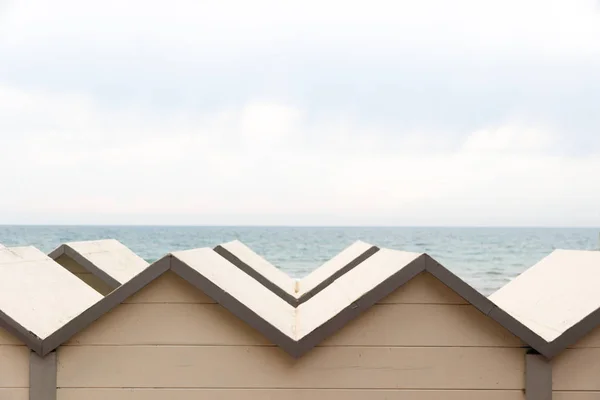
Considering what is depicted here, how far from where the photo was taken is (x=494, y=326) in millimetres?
4078

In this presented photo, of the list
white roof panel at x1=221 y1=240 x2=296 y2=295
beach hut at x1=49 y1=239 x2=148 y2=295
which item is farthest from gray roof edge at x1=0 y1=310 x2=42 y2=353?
white roof panel at x1=221 y1=240 x2=296 y2=295

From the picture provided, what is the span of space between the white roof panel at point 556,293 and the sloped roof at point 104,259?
9.94 feet

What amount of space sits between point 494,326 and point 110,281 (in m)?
3.76

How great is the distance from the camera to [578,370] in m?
4.07

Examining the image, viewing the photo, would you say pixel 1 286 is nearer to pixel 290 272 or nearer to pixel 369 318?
pixel 369 318

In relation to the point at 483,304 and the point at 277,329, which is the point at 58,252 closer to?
the point at 277,329

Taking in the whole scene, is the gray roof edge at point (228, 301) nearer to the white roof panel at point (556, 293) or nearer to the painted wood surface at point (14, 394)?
the painted wood surface at point (14, 394)

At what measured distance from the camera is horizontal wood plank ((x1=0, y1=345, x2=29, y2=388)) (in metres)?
4.11

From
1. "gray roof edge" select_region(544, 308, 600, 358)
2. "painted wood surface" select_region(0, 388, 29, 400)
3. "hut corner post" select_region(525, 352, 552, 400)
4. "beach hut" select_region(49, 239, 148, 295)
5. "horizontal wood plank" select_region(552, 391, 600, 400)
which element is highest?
"beach hut" select_region(49, 239, 148, 295)

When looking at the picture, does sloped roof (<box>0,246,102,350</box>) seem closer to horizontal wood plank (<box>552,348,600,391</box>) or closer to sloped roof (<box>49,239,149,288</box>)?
sloped roof (<box>49,239,149,288</box>)

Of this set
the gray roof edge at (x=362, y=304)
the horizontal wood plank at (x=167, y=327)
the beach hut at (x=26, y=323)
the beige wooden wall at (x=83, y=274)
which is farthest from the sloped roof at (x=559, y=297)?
the beige wooden wall at (x=83, y=274)

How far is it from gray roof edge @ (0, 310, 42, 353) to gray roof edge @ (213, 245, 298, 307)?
2630mm

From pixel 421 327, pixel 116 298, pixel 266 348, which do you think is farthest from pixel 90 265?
pixel 421 327

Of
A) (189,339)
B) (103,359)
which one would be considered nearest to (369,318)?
(189,339)
